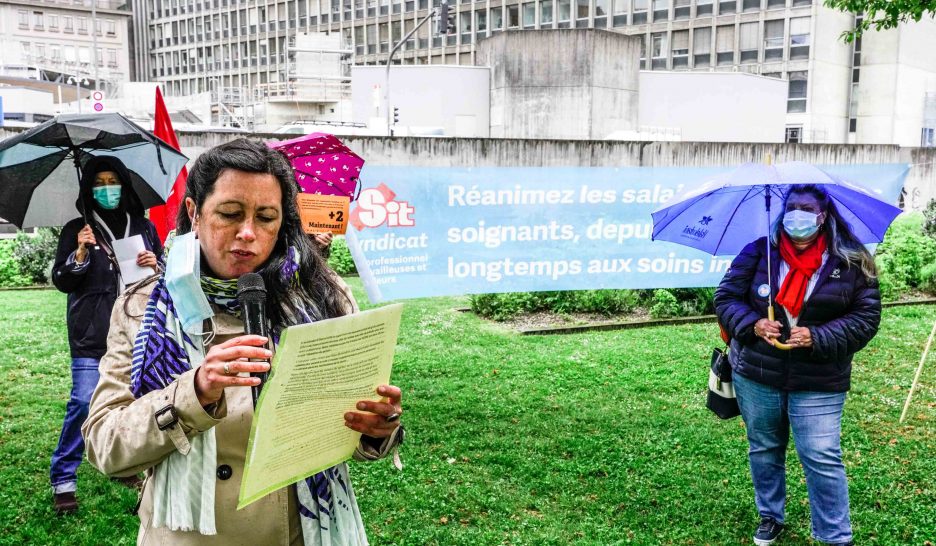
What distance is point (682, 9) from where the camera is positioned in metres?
62.8

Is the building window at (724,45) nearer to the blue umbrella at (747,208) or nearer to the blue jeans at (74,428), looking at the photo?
the blue umbrella at (747,208)

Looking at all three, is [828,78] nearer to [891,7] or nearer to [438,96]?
[438,96]

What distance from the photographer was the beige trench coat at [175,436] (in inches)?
75.2

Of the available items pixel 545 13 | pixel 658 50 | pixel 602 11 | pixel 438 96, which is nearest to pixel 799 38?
pixel 658 50

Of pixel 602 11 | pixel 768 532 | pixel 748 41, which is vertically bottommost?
pixel 768 532

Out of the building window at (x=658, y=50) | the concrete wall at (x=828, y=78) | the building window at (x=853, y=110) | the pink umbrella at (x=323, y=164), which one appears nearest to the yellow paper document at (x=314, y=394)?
the pink umbrella at (x=323, y=164)

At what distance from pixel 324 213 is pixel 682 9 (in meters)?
63.0

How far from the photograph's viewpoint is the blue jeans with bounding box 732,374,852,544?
4379 millimetres

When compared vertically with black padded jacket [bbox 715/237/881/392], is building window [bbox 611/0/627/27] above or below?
above

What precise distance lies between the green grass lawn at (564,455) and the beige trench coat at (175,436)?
2.89m

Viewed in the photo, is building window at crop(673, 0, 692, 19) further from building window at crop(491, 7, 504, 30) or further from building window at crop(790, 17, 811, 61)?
building window at crop(491, 7, 504, 30)

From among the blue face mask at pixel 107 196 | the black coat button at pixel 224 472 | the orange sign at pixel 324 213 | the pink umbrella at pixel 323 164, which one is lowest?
the black coat button at pixel 224 472

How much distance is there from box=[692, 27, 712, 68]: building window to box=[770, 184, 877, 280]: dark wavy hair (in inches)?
2409

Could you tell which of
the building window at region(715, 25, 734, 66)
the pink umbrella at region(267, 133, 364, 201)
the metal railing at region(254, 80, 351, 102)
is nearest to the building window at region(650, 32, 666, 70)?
the building window at region(715, 25, 734, 66)
